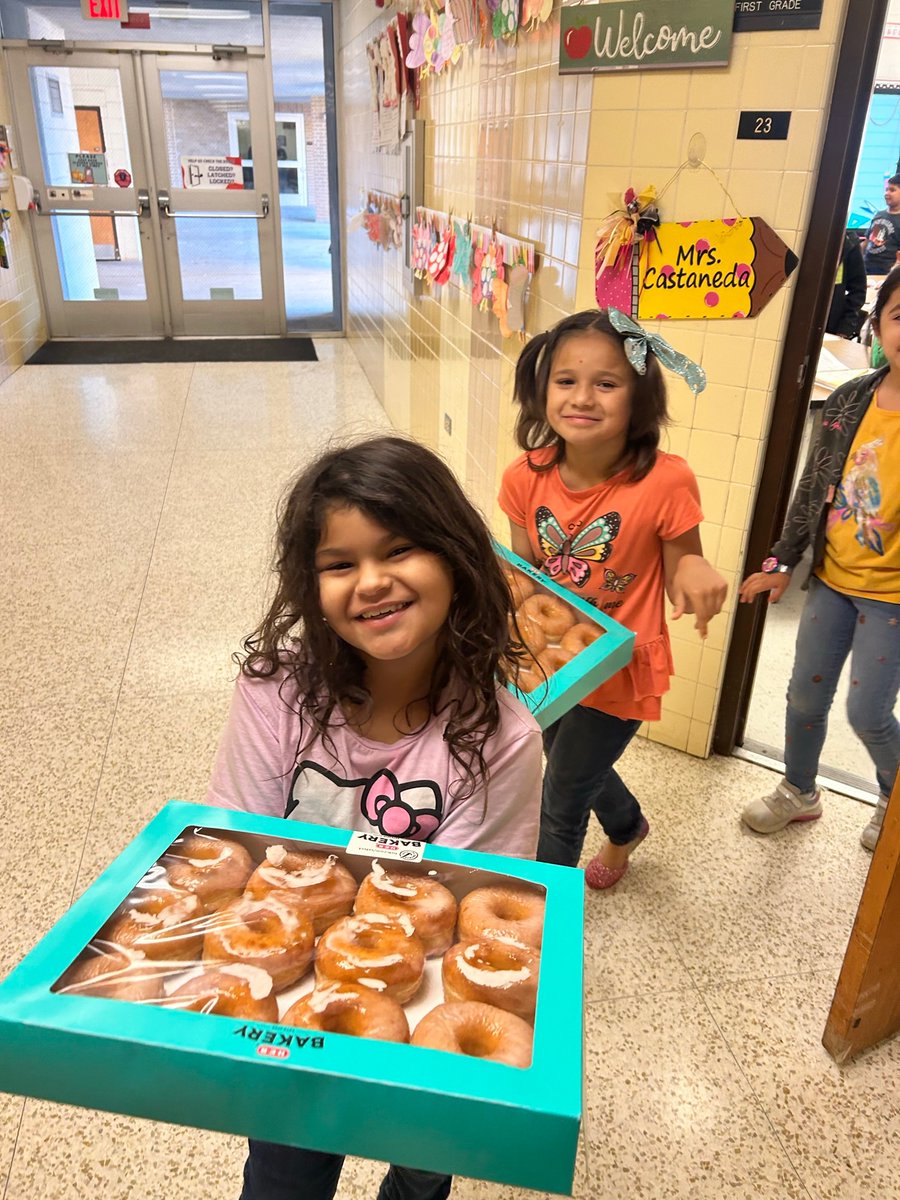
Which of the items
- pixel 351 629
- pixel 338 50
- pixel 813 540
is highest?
pixel 338 50

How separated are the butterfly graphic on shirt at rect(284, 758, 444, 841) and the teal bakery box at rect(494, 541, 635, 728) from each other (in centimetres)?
19

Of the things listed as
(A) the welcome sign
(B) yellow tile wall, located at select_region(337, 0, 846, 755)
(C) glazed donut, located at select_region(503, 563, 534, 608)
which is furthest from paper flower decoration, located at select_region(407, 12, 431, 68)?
(C) glazed donut, located at select_region(503, 563, 534, 608)

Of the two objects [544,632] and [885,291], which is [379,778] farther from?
[885,291]

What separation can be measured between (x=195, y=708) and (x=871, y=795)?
181cm

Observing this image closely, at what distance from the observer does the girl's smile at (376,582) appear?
89 cm

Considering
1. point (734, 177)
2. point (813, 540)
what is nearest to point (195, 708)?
point (813, 540)

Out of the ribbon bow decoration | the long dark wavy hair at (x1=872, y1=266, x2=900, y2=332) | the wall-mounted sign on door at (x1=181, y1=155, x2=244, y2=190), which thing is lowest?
the ribbon bow decoration

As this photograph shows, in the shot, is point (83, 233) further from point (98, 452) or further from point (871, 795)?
point (871, 795)

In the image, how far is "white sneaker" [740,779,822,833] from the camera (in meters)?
2.03

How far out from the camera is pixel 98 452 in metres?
4.53

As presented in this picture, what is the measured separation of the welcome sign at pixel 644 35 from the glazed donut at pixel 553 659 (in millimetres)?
1343

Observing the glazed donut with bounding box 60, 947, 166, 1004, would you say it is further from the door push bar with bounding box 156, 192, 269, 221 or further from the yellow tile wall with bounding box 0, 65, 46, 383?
the door push bar with bounding box 156, 192, 269, 221

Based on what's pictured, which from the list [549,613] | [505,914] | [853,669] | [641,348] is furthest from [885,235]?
[505,914]

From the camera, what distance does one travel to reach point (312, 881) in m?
0.74
